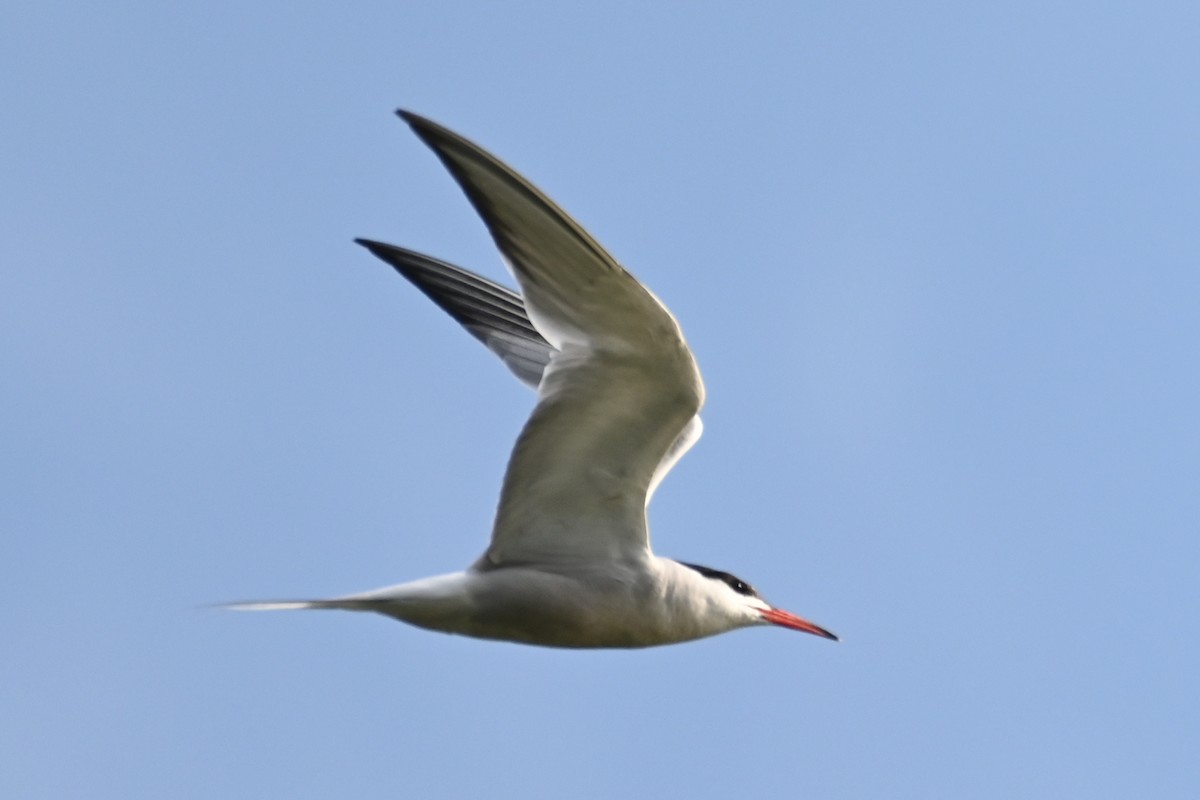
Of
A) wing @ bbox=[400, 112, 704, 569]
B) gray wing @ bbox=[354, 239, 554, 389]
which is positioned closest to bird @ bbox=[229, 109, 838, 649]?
wing @ bbox=[400, 112, 704, 569]

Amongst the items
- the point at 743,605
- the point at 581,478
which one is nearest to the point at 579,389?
the point at 581,478

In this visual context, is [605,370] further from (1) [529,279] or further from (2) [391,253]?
(2) [391,253]

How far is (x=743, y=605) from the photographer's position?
24.0ft

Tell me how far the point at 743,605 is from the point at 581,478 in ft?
3.52

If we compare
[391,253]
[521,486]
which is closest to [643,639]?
[521,486]

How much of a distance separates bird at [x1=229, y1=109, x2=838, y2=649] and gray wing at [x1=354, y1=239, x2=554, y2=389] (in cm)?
138

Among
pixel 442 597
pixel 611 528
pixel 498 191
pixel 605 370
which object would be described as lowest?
pixel 442 597

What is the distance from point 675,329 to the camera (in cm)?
623

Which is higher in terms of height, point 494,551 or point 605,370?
point 605,370

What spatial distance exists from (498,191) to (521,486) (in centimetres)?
135

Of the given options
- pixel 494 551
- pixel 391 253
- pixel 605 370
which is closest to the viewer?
pixel 605 370

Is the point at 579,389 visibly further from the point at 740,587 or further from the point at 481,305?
the point at 481,305

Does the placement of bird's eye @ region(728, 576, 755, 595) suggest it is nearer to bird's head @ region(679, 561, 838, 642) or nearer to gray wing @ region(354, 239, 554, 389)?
bird's head @ region(679, 561, 838, 642)

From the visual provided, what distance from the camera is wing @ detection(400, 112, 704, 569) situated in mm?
5988
